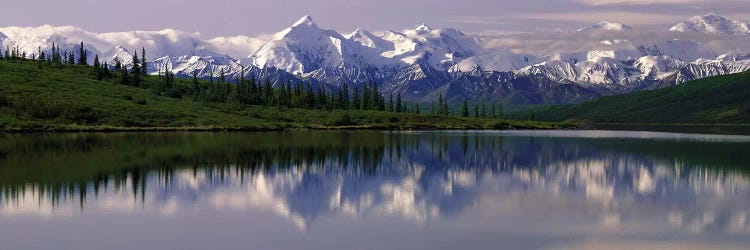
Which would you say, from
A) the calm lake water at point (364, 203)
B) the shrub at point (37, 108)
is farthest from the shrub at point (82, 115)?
the calm lake water at point (364, 203)

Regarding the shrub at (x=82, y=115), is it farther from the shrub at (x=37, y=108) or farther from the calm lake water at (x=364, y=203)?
the calm lake water at (x=364, y=203)

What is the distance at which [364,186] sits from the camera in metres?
60.9

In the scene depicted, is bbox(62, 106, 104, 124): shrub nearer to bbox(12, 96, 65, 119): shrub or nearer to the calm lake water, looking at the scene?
bbox(12, 96, 65, 119): shrub

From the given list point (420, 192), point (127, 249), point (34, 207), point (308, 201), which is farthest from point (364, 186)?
point (127, 249)

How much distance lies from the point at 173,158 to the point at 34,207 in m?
39.1

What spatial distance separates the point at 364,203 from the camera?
167 feet

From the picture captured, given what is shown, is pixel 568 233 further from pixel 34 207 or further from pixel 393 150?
pixel 393 150

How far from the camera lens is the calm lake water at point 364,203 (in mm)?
38281

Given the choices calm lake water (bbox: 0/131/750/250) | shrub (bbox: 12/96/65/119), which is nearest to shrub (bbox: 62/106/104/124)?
shrub (bbox: 12/96/65/119)

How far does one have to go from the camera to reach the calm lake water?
38281 mm

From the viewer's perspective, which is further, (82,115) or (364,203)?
(82,115)

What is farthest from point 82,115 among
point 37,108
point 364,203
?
point 364,203

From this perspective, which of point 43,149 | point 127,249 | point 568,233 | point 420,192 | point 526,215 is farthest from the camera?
point 43,149

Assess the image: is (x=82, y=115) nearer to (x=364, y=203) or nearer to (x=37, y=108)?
(x=37, y=108)
